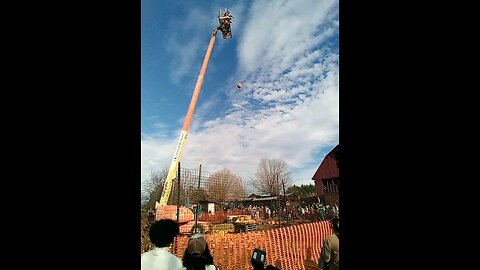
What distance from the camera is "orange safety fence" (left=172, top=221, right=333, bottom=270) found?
6.90 meters

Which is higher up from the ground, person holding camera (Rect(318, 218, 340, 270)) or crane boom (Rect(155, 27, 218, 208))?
crane boom (Rect(155, 27, 218, 208))

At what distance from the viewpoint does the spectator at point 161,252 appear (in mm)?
2236

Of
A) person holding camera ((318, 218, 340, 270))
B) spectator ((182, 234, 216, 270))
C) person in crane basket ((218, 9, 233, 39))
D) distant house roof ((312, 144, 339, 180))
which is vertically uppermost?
person in crane basket ((218, 9, 233, 39))

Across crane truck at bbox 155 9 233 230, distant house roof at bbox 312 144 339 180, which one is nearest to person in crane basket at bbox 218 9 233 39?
crane truck at bbox 155 9 233 230

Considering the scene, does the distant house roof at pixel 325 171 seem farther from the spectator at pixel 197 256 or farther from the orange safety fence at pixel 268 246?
the spectator at pixel 197 256

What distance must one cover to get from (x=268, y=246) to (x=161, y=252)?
5704 millimetres

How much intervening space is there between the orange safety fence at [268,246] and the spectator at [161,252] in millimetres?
3947

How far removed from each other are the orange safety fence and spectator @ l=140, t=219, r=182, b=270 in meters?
3.95

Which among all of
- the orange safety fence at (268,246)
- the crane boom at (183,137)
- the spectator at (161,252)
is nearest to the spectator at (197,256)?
the spectator at (161,252)

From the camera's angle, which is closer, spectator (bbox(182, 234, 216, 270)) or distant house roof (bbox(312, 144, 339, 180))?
spectator (bbox(182, 234, 216, 270))

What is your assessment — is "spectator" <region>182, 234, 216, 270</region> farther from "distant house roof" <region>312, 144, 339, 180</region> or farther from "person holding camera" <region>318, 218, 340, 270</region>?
"distant house roof" <region>312, 144, 339, 180</region>
